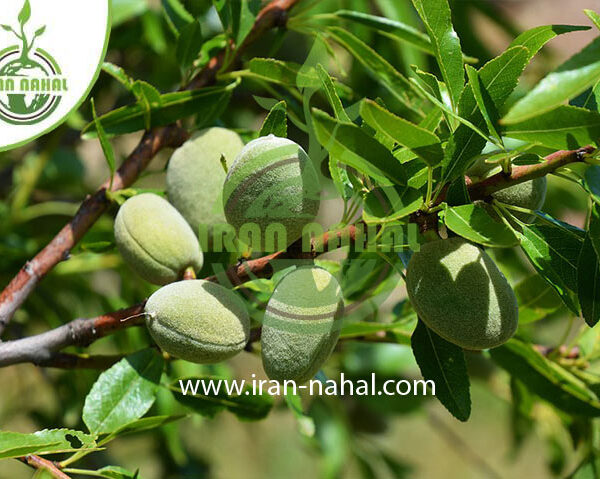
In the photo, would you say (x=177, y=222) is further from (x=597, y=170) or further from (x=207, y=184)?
(x=597, y=170)

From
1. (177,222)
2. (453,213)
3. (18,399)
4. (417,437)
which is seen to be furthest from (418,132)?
(417,437)

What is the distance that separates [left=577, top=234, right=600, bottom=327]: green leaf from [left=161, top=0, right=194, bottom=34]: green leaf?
582mm

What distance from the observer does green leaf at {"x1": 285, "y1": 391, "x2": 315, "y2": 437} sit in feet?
2.42

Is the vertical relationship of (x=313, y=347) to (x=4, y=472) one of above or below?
above

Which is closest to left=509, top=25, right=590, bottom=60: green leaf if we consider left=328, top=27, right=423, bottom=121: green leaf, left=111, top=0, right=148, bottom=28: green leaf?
left=328, top=27, right=423, bottom=121: green leaf

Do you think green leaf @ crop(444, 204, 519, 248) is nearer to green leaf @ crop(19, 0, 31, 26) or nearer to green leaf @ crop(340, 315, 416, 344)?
green leaf @ crop(340, 315, 416, 344)

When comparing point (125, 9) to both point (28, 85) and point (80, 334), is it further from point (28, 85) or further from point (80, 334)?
point (80, 334)

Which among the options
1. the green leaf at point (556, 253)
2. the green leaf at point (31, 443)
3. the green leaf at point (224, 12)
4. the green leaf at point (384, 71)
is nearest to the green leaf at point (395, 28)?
the green leaf at point (384, 71)

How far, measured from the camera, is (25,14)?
0.81 metres

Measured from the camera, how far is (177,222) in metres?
0.72

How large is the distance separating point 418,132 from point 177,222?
0.98 feet

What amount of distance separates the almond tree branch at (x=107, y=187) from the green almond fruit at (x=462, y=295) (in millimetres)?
405

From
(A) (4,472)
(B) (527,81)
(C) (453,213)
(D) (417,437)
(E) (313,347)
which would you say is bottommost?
(D) (417,437)

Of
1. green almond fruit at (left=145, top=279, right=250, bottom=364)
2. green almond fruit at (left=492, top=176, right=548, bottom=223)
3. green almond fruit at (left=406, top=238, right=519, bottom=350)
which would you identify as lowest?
green almond fruit at (left=145, top=279, right=250, bottom=364)
